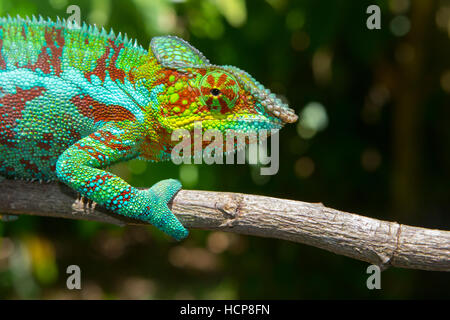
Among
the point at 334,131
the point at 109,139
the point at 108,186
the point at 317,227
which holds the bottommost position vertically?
the point at 317,227

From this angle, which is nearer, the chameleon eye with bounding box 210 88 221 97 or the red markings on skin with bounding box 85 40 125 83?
the chameleon eye with bounding box 210 88 221 97

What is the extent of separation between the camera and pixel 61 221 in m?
5.05

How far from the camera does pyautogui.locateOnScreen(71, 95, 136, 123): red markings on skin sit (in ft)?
5.77

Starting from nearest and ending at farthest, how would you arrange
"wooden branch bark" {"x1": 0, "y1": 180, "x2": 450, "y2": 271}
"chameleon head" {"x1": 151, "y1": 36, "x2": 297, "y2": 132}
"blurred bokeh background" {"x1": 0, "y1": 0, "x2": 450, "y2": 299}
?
"wooden branch bark" {"x1": 0, "y1": 180, "x2": 450, "y2": 271} < "chameleon head" {"x1": 151, "y1": 36, "x2": 297, "y2": 132} < "blurred bokeh background" {"x1": 0, "y1": 0, "x2": 450, "y2": 299}

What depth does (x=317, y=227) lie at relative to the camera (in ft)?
5.41

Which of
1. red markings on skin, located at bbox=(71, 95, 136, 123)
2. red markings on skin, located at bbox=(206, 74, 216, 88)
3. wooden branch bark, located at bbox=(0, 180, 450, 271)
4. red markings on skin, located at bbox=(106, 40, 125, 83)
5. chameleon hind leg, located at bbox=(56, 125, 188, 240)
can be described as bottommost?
wooden branch bark, located at bbox=(0, 180, 450, 271)

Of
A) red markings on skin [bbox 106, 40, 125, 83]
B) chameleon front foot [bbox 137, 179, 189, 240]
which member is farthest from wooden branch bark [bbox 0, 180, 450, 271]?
red markings on skin [bbox 106, 40, 125, 83]

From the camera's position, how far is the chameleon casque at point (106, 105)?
1.66 meters

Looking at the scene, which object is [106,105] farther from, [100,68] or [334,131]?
[334,131]

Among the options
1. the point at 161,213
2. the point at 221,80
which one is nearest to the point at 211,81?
the point at 221,80

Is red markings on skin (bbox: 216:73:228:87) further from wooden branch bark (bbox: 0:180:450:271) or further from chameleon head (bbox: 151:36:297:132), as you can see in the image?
wooden branch bark (bbox: 0:180:450:271)

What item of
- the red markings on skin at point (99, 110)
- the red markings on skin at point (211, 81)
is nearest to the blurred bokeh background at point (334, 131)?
the red markings on skin at point (99, 110)

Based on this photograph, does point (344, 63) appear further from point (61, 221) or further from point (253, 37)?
point (61, 221)

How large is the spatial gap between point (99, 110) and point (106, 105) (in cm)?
3
